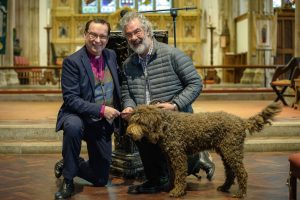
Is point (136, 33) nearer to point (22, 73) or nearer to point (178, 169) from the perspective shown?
point (178, 169)

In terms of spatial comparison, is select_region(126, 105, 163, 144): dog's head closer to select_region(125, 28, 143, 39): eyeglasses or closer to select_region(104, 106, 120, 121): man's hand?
select_region(104, 106, 120, 121): man's hand

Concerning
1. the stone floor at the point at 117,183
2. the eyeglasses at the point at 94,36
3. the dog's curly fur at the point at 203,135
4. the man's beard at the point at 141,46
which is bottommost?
the stone floor at the point at 117,183

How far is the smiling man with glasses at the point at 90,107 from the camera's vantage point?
13.9ft

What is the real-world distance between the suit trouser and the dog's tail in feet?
3.75

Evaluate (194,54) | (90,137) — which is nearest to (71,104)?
(90,137)

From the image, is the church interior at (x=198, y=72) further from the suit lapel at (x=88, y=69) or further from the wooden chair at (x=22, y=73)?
the suit lapel at (x=88, y=69)

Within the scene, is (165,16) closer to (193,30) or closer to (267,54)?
(193,30)

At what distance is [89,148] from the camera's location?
4.57 metres

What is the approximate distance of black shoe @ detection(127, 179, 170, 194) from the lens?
4352 millimetres

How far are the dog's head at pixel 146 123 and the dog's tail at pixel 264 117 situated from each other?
0.65m

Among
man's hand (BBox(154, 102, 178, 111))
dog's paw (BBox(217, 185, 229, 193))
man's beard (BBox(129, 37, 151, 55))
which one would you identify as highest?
man's beard (BBox(129, 37, 151, 55))

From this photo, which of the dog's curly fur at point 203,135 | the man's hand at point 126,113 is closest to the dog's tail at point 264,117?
the dog's curly fur at point 203,135

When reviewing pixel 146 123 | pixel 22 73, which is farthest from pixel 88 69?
pixel 22 73

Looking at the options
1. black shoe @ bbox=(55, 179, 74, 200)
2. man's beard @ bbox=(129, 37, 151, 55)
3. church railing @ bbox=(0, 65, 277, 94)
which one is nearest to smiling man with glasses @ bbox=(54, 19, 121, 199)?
black shoe @ bbox=(55, 179, 74, 200)
